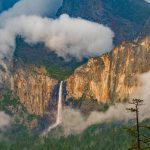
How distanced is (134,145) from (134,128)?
1946mm

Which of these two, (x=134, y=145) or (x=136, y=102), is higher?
(x=136, y=102)

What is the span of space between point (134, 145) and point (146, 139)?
1.86 metres

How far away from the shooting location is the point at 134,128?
2370 inches

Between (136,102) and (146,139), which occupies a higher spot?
(136,102)

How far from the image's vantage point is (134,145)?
59.9 metres

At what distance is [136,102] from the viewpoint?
59.9 metres

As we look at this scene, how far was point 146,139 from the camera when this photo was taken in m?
58.8

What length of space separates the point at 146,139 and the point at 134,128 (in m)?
2.15

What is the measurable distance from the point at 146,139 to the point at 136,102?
14.3 feet

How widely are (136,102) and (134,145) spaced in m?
4.95
